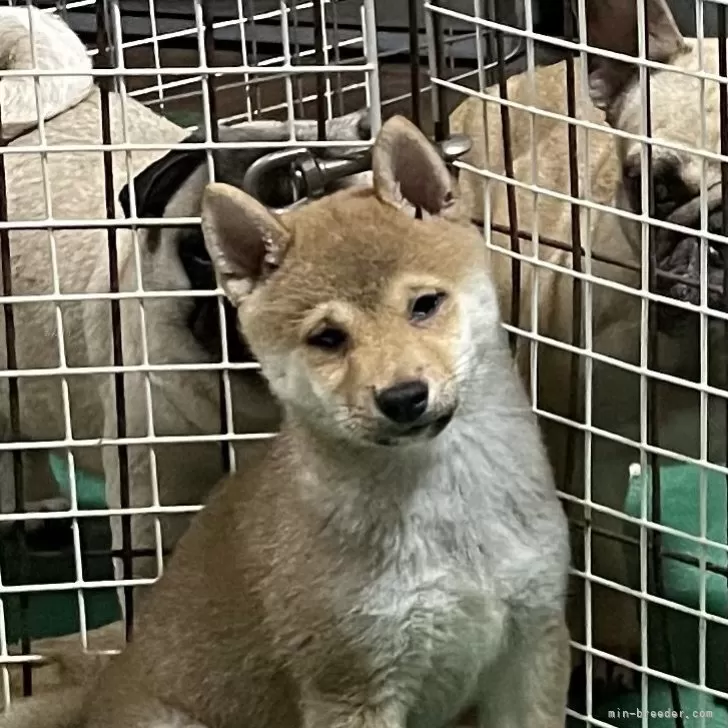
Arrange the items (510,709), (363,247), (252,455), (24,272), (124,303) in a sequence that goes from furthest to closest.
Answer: (24,272), (124,303), (252,455), (510,709), (363,247)

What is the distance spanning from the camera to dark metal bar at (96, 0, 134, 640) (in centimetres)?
169

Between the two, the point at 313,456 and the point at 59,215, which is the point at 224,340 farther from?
the point at 59,215

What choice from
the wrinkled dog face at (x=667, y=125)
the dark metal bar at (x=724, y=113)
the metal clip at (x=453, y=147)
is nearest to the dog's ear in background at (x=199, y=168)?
the metal clip at (x=453, y=147)

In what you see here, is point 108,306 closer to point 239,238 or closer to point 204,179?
point 204,179

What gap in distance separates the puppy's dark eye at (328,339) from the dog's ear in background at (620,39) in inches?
21.1

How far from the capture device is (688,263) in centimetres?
171

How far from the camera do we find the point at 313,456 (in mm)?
1462

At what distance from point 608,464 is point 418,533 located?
444mm

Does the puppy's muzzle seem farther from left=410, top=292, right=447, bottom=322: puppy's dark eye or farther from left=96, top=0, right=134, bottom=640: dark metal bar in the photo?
left=96, top=0, right=134, bottom=640: dark metal bar

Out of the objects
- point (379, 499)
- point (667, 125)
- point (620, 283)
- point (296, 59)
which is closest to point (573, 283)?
point (620, 283)

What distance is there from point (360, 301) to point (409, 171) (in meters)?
0.17

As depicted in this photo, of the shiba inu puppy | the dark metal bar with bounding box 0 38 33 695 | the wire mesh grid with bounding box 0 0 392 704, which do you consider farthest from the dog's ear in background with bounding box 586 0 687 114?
the dark metal bar with bounding box 0 38 33 695

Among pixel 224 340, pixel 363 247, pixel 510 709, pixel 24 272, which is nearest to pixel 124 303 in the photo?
pixel 24 272

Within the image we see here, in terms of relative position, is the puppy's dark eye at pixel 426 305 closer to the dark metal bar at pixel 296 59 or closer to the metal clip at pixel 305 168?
the metal clip at pixel 305 168
